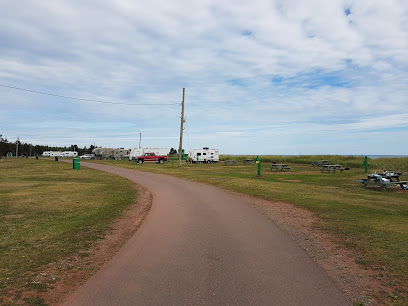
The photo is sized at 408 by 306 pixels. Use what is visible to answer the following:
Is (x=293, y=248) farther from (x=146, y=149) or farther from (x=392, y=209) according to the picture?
(x=146, y=149)

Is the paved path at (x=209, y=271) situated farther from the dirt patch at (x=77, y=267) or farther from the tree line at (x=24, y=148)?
the tree line at (x=24, y=148)

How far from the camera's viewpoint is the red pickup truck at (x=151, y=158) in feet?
178

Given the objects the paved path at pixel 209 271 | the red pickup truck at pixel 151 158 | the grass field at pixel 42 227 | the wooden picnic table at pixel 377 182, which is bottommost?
the grass field at pixel 42 227

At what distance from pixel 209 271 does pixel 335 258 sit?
2.57 metres

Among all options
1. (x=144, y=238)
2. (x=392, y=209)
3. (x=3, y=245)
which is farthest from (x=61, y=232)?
(x=392, y=209)

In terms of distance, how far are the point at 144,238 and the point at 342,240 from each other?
15.1 ft

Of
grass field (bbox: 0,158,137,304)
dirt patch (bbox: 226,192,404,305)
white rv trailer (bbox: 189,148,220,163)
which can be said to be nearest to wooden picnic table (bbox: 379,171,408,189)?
dirt patch (bbox: 226,192,404,305)

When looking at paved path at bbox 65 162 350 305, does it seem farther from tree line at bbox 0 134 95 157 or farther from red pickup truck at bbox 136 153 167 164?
tree line at bbox 0 134 95 157

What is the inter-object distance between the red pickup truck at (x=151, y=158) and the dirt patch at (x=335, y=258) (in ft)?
152

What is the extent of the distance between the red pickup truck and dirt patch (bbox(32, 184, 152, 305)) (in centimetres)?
4712

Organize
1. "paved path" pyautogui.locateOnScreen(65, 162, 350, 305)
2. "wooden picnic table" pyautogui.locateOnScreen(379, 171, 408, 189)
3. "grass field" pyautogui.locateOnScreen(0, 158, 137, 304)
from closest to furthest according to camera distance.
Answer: "paved path" pyautogui.locateOnScreen(65, 162, 350, 305)
"grass field" pyautogui.locateOnScreen(0, 158, 137, 304)
"wooden picnic table" pyautogui.locateOnScreen(379, 171, 408, 189)

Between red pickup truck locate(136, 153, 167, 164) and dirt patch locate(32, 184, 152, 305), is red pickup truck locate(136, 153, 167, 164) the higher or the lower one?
the higher one

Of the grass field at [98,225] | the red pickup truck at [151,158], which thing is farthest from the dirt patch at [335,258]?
the red pickup truck at [151,158]

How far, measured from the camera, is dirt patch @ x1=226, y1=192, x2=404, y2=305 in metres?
4.15
